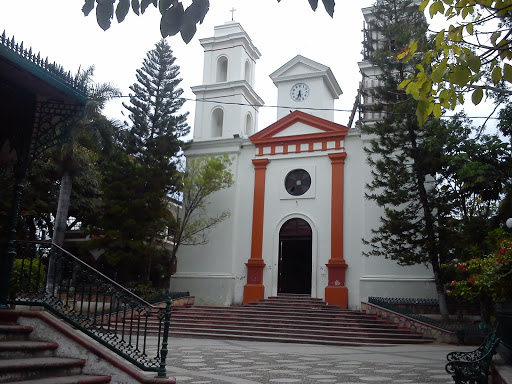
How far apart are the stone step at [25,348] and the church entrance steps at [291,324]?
8.06m

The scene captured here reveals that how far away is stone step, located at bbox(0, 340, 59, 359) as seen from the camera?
441 cm

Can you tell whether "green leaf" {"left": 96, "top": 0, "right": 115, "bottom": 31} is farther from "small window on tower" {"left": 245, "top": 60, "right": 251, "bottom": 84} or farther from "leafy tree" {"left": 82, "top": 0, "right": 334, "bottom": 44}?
"small window on tower" {"left": 245, "top": 60, "right": 251, "bottom": 84}

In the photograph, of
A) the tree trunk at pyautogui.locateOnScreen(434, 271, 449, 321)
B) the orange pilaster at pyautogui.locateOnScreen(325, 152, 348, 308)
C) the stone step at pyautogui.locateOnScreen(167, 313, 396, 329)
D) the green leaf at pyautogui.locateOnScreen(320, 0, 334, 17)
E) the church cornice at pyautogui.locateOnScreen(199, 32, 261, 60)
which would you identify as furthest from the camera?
the church cornice at pyautogui.locateOnScreen(199, 32, 261, 60)

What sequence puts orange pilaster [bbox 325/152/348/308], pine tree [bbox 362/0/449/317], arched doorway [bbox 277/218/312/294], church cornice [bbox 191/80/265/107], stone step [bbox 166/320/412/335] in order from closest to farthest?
stone step [bbox 166/320/412/335]
pine tree [bbox 362/0/449/317]
orange pilaster [bbox 325/152/348/308]
arched doorway [bbox 277/218/312/294]
church cornice [bbox 191/80/265/107]

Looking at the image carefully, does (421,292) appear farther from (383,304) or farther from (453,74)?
(453,74)

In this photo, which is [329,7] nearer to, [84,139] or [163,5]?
[163,5]

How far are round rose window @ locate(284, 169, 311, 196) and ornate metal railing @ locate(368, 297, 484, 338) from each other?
4861 millimetres

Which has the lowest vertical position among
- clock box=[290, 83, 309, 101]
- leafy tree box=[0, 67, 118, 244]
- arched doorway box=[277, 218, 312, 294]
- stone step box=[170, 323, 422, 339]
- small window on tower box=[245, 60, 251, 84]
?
stone step box=[170, 323, 422, 339]

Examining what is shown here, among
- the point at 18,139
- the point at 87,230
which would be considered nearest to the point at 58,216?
the point at 87,230

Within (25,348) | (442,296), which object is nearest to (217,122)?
(442,296)

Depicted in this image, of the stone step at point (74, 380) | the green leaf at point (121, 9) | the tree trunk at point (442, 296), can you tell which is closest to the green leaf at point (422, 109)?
the green leaf at point (121, 9)

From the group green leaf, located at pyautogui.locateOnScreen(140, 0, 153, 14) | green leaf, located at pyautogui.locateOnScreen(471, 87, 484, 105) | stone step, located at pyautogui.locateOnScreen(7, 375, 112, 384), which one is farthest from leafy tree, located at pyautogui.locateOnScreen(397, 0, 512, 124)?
stone step, located at pyautogui.locateOnScreen(7, 375, 112, 384)

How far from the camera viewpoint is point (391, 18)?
1576cm

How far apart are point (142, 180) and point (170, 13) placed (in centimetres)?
1475
